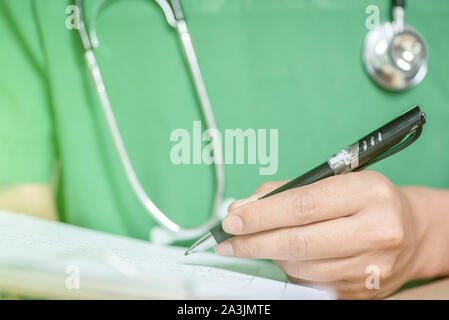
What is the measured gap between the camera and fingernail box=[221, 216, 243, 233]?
355 mm

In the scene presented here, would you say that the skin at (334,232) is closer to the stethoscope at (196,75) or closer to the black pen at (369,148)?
the black pen at (369,148)

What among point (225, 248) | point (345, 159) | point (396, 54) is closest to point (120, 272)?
point (225, 248)

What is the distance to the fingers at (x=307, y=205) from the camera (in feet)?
1.11

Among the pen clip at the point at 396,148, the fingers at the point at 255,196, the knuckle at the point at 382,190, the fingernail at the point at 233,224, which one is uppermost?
the pen clip at the point at 396,148

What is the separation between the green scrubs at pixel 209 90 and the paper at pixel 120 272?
0.38 ft

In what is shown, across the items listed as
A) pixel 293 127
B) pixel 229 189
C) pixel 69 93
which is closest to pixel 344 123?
pixel 293 127

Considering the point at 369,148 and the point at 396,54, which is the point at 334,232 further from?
the point at 396,54

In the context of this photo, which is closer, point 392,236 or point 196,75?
point 392,236

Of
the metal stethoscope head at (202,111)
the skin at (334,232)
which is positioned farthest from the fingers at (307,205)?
the metal stethoscope head at (202,111)

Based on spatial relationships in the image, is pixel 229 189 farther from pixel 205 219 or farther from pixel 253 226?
pixel 253 226

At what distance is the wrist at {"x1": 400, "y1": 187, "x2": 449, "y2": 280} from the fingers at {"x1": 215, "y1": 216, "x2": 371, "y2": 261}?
0.09 m

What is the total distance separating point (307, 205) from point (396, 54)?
243 mm

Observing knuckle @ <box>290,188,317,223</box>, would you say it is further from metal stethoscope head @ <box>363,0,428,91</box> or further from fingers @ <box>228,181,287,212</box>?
metal stethoscope head @ <box>363,0,428,91</box>

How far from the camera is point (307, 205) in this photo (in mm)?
338
